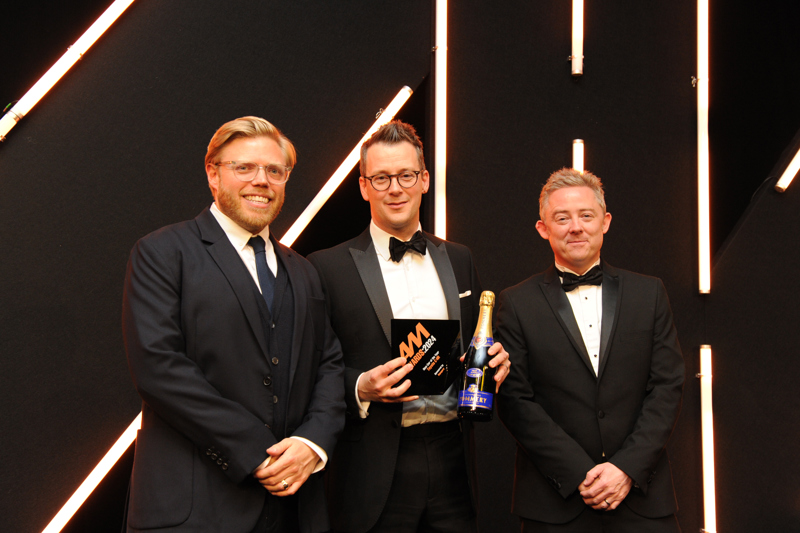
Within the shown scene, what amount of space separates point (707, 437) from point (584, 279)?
1.76 meters

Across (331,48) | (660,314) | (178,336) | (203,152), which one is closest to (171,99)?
(203,152)

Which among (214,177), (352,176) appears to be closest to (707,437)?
(352,176)

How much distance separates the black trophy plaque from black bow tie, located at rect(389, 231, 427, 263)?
1.62 feet

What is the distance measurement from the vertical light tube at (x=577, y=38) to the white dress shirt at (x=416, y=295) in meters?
1.92

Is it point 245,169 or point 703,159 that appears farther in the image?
point 703,159

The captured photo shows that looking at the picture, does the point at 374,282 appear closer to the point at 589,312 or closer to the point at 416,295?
the point at 416,295

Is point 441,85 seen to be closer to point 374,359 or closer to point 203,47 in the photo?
point 203,47

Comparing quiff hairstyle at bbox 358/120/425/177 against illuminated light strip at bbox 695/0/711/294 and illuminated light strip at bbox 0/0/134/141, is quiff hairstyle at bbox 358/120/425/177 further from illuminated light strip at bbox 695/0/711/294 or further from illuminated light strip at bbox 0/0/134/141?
illuminated light strip at bbox 695/0/711/294

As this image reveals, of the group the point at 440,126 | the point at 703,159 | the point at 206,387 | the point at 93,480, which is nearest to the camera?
the point at 206,387

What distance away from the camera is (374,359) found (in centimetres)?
214

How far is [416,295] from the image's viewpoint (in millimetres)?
2256

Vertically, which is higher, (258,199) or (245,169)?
(245,169)

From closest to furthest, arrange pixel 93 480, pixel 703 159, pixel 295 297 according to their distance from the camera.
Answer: pixel 295 297
pixel 93 480
pixel 703 159

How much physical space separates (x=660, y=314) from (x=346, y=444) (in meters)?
1.30
